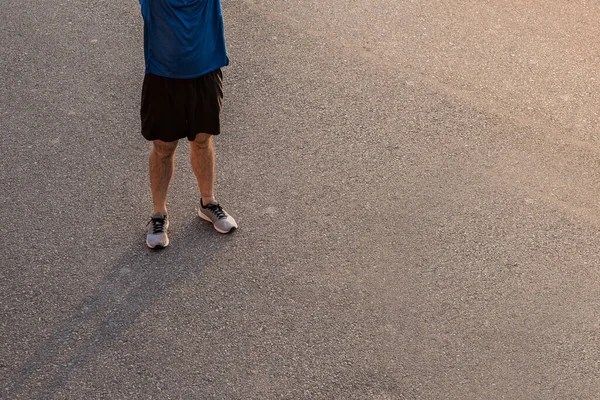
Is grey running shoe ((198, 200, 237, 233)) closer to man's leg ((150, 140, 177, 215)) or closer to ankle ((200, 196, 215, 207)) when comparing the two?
ankle ((200, 196, 215, 207))

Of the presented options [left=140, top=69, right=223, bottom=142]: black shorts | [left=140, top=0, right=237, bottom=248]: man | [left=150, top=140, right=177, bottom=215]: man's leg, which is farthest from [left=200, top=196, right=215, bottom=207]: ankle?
[left=140, top=69, right=223, bottom=142]: black shorts

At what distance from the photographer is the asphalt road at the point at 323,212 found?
4684 millimetres

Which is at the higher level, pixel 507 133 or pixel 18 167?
pixel 507 133

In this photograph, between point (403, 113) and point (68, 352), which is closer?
point (68, 352)

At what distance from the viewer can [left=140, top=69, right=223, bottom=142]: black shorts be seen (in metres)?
4.91

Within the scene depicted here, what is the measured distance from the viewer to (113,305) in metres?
5.00

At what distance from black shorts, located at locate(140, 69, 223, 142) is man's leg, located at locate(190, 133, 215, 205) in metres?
0.15

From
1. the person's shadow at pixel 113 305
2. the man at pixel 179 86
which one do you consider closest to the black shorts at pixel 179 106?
the man at pixel 179 86

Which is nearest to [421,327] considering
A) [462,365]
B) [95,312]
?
[462,365]

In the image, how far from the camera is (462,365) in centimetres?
468

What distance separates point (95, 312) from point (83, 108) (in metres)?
2.30

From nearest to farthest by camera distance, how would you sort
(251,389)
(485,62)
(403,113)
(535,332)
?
(251,389), (535,332), (403,113), (485,62)

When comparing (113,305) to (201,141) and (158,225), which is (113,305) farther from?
(201,141)

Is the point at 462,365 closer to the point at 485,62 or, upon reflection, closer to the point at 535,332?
the point at 535,332
